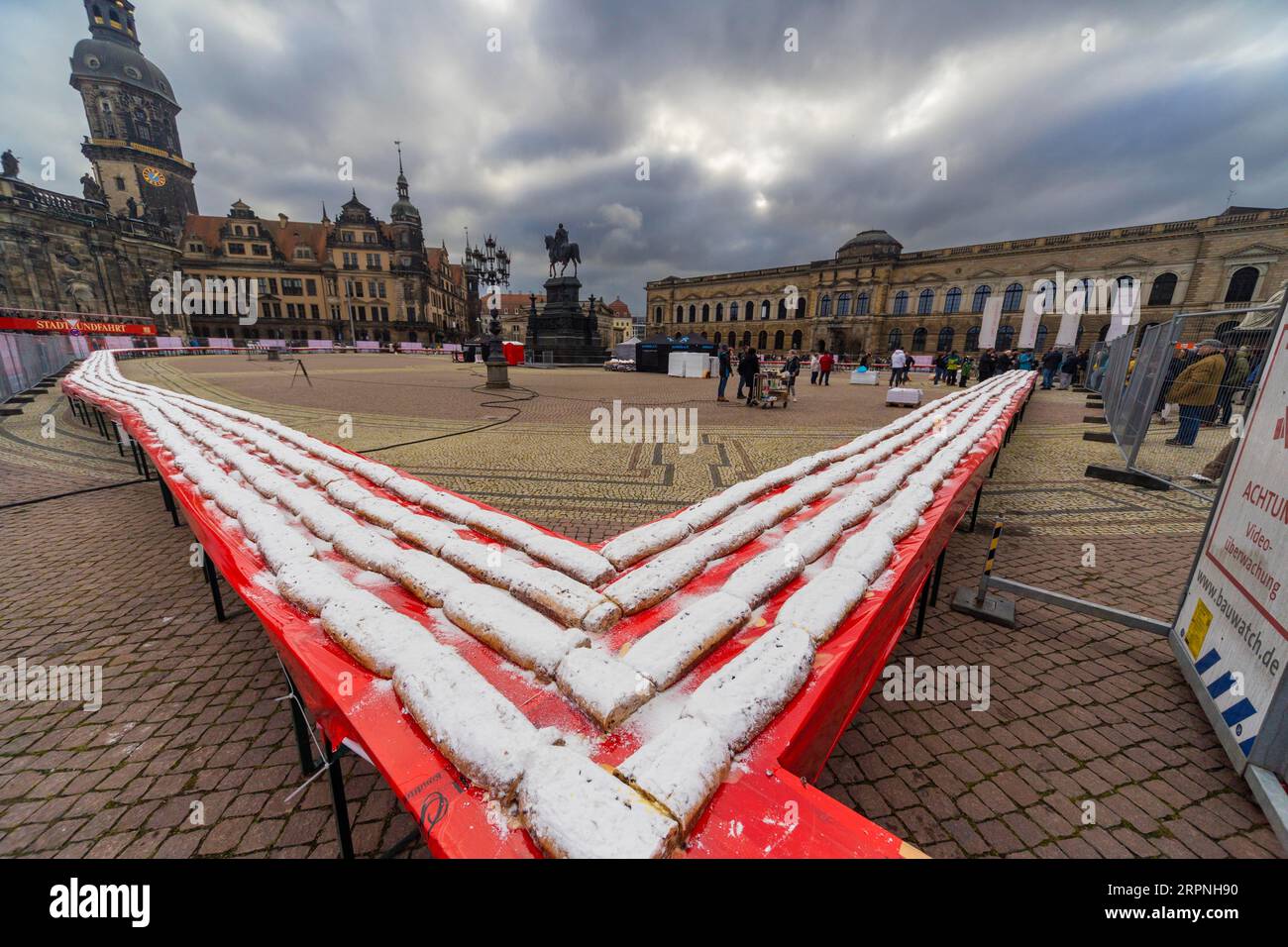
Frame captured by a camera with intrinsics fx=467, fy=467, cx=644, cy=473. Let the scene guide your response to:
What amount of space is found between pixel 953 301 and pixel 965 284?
6.15ft

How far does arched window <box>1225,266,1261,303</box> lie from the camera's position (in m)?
39.1

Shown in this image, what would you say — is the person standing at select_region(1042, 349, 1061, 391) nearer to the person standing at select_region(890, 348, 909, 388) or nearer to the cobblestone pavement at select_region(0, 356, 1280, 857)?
the person standing at select_region(890, 348, 909, 388)

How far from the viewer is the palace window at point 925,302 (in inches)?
2068

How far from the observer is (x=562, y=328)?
101ft

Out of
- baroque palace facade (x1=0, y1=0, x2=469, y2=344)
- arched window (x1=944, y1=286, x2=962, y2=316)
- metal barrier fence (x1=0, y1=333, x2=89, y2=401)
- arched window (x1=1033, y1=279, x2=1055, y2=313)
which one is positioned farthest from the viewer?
baroque palace facade (x1=0, y1=0, x2=469, y2=344)

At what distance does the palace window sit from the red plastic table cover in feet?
204

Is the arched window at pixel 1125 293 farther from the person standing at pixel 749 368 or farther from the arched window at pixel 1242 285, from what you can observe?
the person standing at pixel 749 368

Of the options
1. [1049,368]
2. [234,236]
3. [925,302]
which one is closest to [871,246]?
[925,302]

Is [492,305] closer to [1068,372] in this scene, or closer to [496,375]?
[496,375]

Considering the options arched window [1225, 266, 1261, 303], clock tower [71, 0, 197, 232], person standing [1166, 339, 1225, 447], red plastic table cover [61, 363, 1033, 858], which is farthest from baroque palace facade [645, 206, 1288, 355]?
clock tower [71, 0, 197, 232]

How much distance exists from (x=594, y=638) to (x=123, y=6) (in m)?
117

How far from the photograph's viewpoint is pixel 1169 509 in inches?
236

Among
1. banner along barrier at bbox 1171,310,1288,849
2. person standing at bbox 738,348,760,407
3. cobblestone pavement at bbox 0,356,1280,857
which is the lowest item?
cobblestone pavement at bbox 0,356,1280,857
